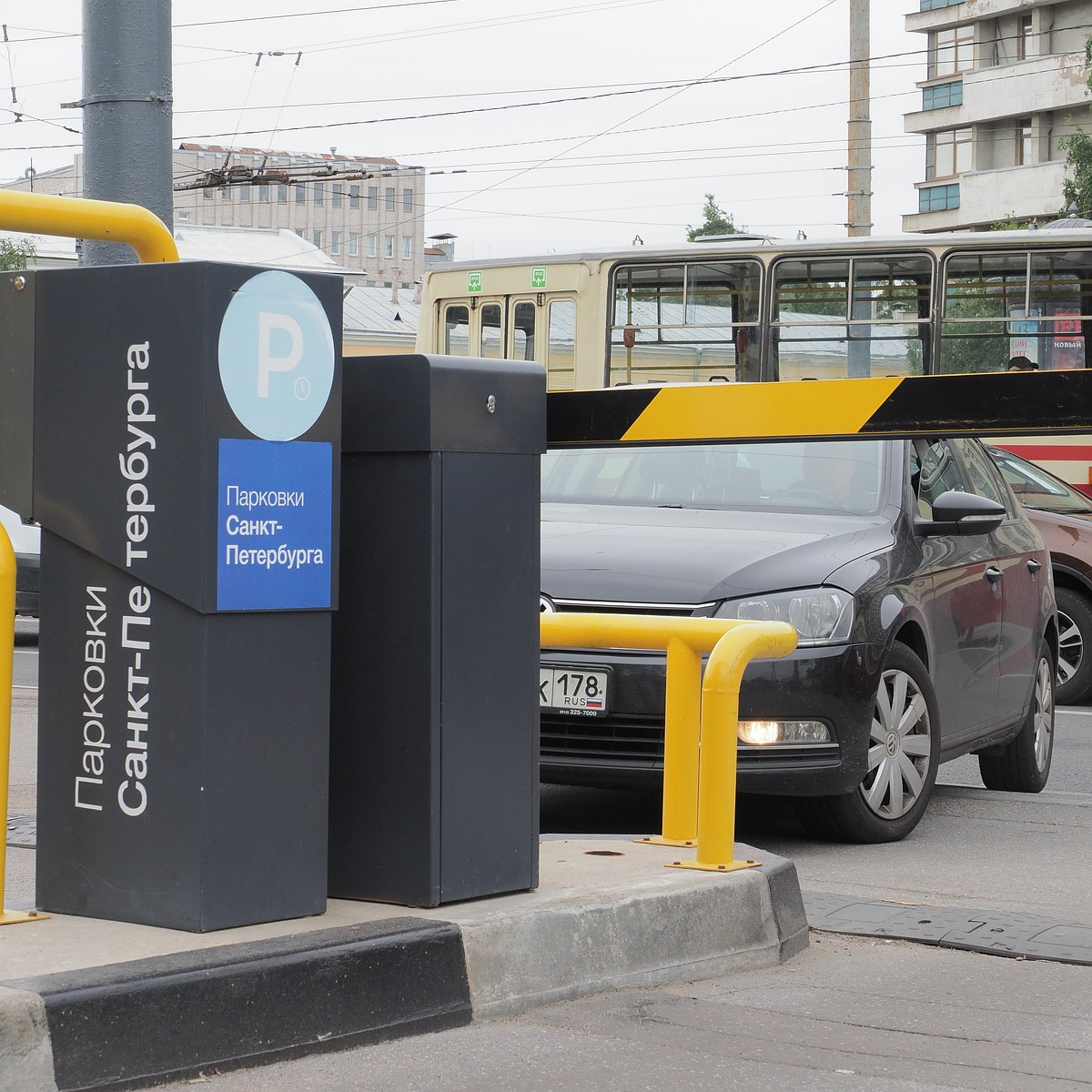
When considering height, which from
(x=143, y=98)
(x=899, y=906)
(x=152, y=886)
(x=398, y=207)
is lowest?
(x=899, y=906)

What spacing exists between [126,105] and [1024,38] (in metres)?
74.9

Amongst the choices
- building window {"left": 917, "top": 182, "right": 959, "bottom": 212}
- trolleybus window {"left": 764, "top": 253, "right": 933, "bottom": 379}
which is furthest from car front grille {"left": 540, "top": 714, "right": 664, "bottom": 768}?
building window {"left": 917, "top": 182, "right": 959, "bottom": 212}

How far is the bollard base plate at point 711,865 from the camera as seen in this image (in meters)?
4.53

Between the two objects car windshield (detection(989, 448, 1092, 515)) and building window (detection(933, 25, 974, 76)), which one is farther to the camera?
building window (detection(933, 25, 974, 76))

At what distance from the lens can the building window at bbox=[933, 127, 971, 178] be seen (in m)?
76.2

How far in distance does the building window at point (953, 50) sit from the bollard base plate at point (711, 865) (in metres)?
76.7

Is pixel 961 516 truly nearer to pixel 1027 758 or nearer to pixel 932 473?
pixel 932 473

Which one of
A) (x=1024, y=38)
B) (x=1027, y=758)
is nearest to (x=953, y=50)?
(x=1024, y=38)

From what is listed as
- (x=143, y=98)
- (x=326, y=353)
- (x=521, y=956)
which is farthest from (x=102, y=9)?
(x=521, y=956)

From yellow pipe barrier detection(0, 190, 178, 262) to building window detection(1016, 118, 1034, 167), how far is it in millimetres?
73068

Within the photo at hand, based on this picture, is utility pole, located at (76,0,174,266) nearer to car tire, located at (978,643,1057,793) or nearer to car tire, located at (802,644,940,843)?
car tire, located at (802,644,940,843)

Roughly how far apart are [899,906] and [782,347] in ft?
33.4

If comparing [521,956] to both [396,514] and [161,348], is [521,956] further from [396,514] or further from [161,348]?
[161,348]

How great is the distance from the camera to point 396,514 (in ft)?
12.9
